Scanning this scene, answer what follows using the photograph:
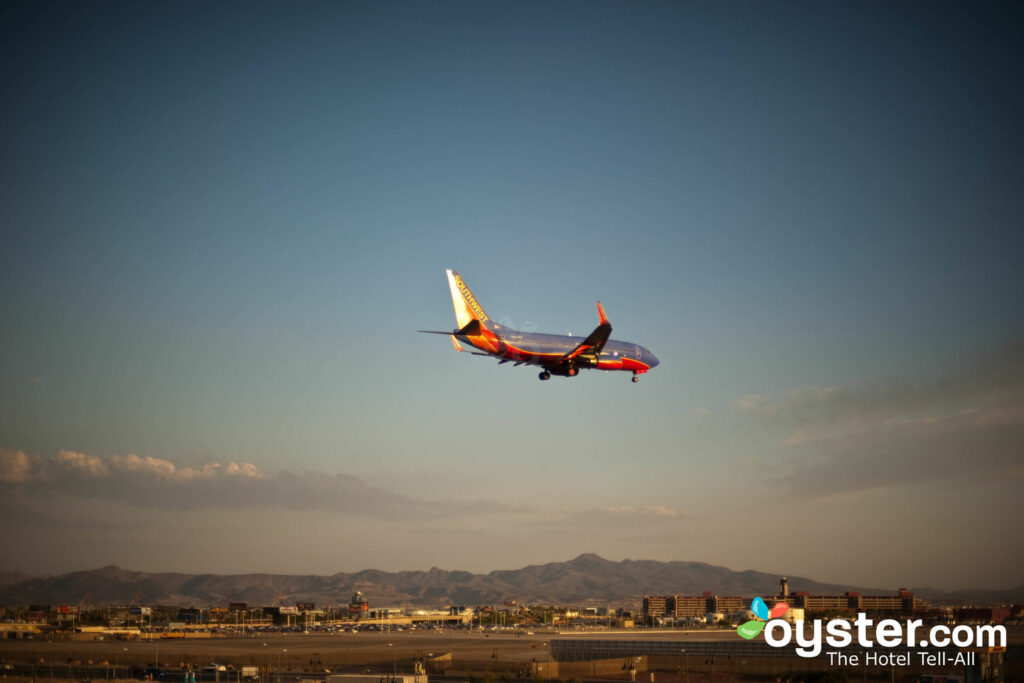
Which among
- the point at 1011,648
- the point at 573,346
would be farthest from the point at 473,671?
the point at 1011,648

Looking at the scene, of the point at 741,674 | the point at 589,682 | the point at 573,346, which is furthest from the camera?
the point at 741,674

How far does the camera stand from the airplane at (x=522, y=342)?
234 feet

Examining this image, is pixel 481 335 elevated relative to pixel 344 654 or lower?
elevated

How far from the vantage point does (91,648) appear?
118 metres

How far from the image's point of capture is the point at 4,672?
84.4 meters

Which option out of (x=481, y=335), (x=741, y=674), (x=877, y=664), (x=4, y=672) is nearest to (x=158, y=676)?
(x=4, y=672)

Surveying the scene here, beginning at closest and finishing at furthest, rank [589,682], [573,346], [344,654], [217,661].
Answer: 1. [573,346]
2. [589,682]
3. [217,661]
4. [344,654]

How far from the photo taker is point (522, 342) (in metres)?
73.4

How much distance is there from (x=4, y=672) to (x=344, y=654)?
35.7 metres

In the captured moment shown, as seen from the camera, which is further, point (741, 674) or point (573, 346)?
point (741, 674)

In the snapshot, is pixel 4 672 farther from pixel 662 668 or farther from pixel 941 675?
pixel 941 675

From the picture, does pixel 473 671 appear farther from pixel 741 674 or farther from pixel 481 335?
pixel 481 335

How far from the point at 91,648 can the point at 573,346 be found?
80007mm

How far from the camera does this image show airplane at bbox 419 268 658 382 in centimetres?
7144
